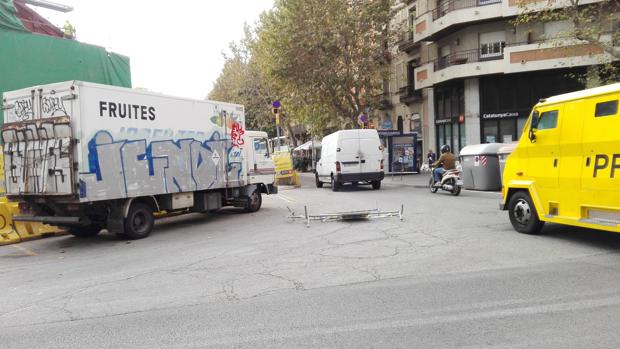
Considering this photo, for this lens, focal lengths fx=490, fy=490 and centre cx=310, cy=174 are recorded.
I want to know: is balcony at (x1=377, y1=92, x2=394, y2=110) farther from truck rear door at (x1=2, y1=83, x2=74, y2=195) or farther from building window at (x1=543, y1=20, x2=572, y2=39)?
truck rear door at (x1=2, y1=83, x2=74, y2=195)

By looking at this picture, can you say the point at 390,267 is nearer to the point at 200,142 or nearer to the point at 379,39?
the point at 200,142

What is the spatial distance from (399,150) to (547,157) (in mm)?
20284

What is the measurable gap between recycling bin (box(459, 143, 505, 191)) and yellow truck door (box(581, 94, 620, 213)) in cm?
997

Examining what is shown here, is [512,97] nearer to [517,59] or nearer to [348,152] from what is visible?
[517,59]

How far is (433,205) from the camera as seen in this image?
13422 millimetres

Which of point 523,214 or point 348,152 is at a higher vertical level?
point 348,152

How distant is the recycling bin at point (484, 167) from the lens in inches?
666

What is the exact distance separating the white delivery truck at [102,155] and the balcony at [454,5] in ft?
66.0

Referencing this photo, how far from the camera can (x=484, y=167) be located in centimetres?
1702

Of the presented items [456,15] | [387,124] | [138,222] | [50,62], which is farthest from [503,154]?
[387,124]

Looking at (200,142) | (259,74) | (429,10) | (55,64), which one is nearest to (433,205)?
(200,142)

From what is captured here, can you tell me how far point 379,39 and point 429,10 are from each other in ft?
12.2

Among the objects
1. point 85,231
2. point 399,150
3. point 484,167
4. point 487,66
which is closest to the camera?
point 85,231

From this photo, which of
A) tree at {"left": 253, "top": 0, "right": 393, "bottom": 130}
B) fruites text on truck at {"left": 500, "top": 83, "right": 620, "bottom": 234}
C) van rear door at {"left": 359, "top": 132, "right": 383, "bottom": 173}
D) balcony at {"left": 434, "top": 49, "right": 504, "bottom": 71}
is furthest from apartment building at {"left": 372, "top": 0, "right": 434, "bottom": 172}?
fruites text on truck at {"left": 500, "top": 83, "right": 620, "bottom": 234}
